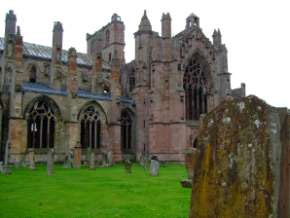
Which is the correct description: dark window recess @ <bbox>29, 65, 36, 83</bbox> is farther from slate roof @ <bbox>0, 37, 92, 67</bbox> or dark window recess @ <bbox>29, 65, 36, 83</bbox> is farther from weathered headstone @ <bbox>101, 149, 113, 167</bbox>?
weathered headstone @ <bbox>101, 149, 113, 167</bbox>

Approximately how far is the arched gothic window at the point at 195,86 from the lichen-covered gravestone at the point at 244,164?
36.3 meters

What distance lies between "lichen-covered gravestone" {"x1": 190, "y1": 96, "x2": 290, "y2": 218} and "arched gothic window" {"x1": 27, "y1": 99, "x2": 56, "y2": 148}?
1197 inches

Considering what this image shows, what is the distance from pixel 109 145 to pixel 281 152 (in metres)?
33.2

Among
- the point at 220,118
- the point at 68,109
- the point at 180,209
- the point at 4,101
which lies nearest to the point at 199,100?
the point at 68,109

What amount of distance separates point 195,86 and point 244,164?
126 feet

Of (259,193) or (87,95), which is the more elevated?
(87,95)

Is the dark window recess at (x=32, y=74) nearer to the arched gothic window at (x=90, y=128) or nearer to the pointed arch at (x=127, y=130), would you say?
the arched gothic window at (x=90, y=128)

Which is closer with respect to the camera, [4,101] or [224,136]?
[224,136]

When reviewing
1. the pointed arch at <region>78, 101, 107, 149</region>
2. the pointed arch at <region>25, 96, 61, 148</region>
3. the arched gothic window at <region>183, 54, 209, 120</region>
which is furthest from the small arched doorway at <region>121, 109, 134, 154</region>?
the pointed arch at <region>25, 96, 61, 148</region>

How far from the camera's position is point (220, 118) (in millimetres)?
4262

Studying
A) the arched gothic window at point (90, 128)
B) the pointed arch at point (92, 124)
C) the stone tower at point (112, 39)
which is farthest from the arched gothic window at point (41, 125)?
the stone tower at point (112, 39)

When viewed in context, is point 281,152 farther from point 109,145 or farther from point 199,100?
point 199,100

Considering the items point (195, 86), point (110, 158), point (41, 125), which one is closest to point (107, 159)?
point (110, 158)

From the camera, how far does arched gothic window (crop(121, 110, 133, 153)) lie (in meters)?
40.4
